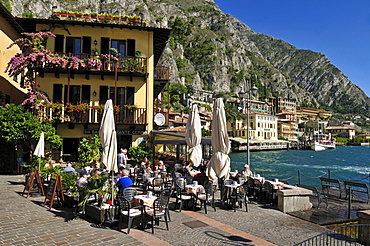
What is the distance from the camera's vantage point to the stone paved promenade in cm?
617

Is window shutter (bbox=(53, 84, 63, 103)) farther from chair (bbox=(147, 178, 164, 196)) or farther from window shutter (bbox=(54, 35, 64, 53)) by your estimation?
chair (bbox=(147, 178, 164, 196))

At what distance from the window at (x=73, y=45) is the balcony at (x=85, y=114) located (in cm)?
417

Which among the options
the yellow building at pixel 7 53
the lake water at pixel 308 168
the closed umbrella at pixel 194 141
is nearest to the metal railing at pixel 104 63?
the yellow building at pixel 7 53

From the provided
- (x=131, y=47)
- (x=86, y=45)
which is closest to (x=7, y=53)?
(x=86, y=45)

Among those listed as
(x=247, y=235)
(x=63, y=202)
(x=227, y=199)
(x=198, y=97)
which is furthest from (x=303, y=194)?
(x=198, y=97)

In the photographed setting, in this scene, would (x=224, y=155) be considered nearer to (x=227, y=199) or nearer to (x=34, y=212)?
(x=227, y=199)

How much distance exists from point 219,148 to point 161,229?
11.6 ft

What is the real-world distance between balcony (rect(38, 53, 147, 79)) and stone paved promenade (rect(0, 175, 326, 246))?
414 inches

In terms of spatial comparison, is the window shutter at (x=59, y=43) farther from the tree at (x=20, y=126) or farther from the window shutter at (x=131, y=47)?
the tree at (x=20, y=126)

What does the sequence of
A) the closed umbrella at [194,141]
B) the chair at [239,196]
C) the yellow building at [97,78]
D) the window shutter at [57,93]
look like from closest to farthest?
the chair at [239,196], the closed umbrella at [194,141], the yellow building at [97,78], the window shutter at [57,93]

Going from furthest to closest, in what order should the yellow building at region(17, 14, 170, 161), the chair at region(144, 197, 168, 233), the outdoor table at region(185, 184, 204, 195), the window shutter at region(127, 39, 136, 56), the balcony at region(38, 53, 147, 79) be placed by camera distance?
the window shutter at region(127, 39, 136, 56), the yellow building at region(17, 14, 170, 161), the balcony at region(38, 53, 147, 79), the outdoor table at region(185, 184, 204, 195), the chair at region(144, 197, 168, 233)

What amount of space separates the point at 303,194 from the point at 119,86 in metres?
13.9

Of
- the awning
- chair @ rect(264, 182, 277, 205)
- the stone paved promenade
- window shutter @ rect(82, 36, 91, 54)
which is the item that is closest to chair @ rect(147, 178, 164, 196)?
the stone paved promenade

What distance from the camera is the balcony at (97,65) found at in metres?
17.5
